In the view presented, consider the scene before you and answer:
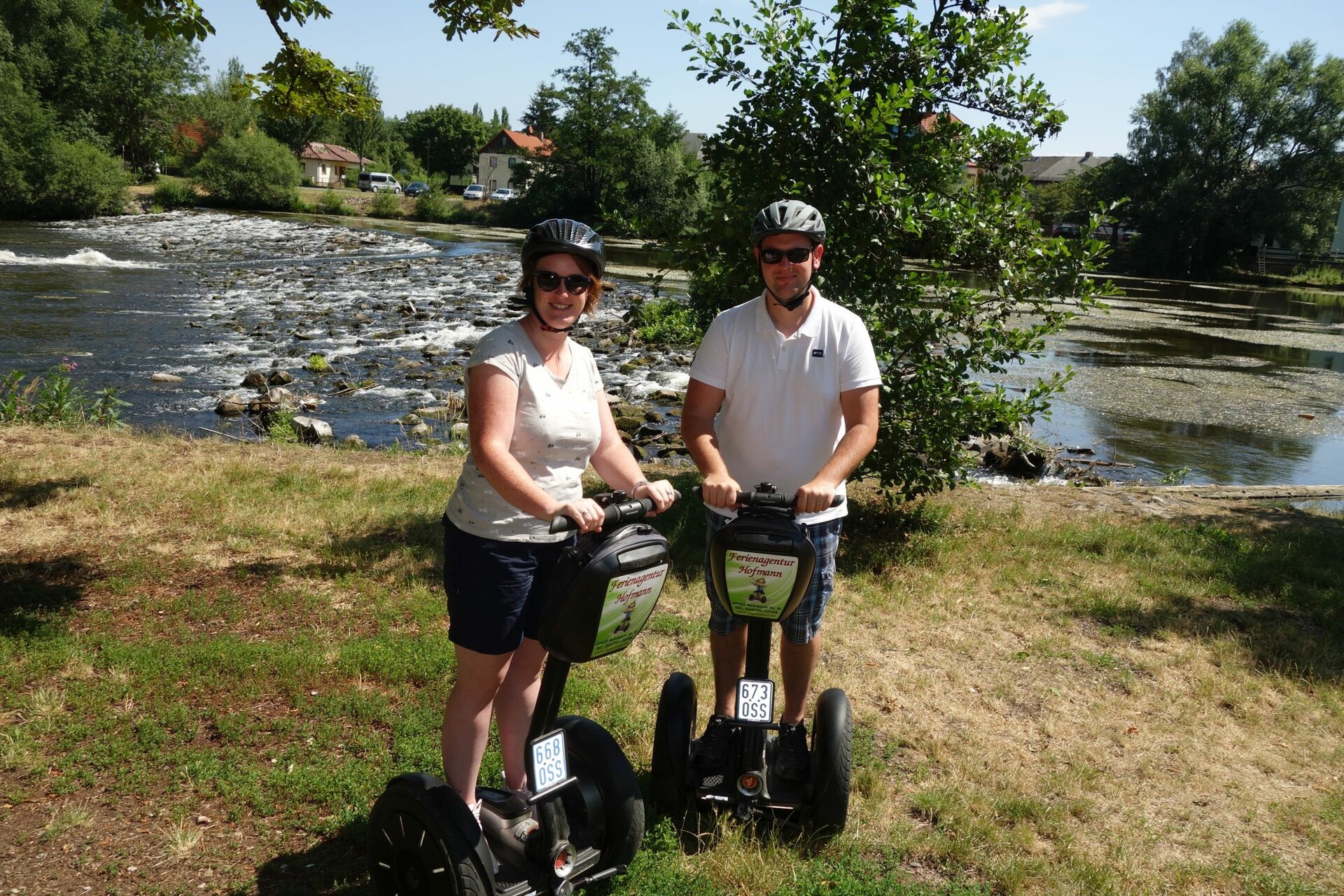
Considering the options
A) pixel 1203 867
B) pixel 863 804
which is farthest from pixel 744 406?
pixel 1203 867

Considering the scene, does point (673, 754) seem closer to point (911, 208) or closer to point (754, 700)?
point (754, 700)

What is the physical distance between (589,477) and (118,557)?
3.75 metres

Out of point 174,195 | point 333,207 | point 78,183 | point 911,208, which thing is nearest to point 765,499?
point 911,208

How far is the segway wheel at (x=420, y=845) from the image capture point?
2.80m

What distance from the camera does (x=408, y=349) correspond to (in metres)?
19.0

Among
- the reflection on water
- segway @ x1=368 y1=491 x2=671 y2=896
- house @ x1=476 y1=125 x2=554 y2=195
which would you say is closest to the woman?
segway @ x1=368 y1=491 x2=671 y2=896

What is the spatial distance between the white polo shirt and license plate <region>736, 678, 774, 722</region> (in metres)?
0.63

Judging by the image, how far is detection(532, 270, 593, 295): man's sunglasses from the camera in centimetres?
289

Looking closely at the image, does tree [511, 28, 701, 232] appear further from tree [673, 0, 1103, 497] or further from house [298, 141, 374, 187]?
tree [673, 0, 1103, 497]

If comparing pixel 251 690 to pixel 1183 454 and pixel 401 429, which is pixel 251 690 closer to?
pixel 401 429

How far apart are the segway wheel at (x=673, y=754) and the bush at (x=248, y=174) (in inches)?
2324

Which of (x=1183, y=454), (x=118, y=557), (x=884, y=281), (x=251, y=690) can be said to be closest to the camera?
(x=251, y=690)

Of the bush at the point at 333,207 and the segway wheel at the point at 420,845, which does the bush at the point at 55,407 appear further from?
the bush at the point at 333,207

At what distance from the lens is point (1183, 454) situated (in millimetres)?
13602
